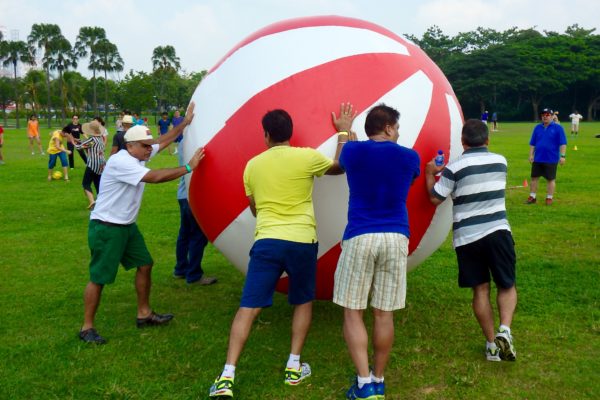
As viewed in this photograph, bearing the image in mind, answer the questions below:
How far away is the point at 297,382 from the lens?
12.1 ft

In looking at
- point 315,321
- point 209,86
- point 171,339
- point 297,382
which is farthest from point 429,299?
point 209,86

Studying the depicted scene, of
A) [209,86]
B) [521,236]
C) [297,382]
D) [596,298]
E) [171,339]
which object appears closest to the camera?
[297,382]

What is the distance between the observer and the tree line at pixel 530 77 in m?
59.5

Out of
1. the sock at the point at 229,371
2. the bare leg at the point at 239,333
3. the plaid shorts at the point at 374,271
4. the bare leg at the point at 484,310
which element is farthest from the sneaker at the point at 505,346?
the sock at the point at 229,371

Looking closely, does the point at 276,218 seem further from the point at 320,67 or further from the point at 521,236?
the point at 521,236

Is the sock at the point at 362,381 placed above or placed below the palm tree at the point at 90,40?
below

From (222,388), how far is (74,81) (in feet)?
271

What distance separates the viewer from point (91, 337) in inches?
174

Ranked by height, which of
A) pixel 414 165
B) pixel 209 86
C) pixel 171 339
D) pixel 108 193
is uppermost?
pixel 209 86

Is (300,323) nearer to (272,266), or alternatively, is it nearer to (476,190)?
(272,266)

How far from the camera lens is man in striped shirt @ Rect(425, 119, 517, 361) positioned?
12.7ft

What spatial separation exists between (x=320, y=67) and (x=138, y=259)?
220cm

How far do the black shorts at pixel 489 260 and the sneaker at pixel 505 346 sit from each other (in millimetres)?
345

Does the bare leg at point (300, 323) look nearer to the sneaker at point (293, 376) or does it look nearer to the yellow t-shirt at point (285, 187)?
the sneaker at point (293, 376)
